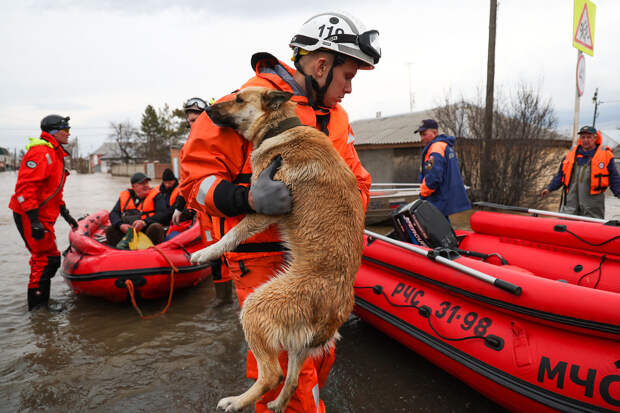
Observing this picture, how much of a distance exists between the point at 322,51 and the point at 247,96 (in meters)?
0.53

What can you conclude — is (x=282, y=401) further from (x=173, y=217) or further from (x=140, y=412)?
(x=173, y=217)


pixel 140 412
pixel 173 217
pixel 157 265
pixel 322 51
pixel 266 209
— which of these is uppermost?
pixel 322 51

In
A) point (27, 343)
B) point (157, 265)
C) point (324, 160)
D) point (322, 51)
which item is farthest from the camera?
point (157, 265)

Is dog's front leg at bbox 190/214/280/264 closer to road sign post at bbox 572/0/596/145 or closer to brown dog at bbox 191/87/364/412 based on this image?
brown dog at bbox 191/87/364/412

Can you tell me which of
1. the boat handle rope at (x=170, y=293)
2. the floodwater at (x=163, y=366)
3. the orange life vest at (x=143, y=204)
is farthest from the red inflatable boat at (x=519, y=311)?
the orange life vest at (x=143, y=204)

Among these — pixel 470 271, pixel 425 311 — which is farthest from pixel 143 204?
pixel 470 271

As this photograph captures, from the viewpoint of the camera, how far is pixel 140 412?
118 inches

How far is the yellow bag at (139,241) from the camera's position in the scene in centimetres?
554

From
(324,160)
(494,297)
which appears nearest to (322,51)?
(324,160)

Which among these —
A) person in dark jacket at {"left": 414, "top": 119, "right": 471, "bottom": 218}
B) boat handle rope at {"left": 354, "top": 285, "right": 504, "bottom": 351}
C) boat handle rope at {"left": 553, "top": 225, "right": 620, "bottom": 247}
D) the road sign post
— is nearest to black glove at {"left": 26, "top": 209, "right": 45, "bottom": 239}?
boat handle rope at {"left": 354, "top": 285, "right": 504, "bottom": 351}

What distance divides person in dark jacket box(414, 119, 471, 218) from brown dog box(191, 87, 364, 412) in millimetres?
4422

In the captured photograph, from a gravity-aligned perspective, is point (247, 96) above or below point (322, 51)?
below

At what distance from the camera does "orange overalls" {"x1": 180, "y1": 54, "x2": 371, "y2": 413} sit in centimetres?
188

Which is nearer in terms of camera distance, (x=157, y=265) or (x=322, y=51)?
(x=322, y=51)
